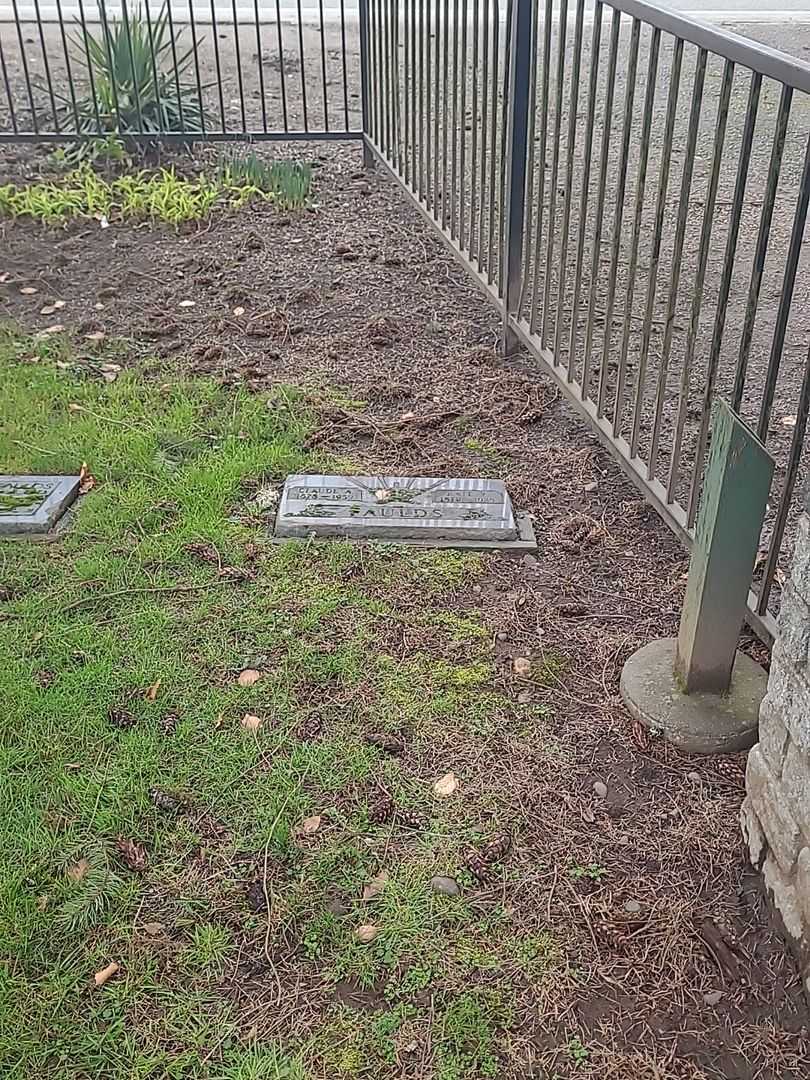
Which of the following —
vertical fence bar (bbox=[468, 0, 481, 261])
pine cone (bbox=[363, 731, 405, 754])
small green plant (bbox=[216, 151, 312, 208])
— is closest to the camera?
pine cone (bbox=[363, 731, 405, 754])

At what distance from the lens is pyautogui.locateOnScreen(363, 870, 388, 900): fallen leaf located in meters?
2.38

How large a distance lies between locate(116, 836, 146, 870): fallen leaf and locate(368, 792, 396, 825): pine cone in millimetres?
530

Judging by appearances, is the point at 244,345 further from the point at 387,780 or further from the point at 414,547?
the point at 387,780

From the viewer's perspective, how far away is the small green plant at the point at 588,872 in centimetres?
242

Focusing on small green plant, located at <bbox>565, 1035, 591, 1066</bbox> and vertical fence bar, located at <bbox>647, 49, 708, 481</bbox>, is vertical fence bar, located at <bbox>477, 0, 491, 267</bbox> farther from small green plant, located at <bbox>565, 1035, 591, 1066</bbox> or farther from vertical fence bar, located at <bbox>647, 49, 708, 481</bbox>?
small green plant, located at <bbox>565, 1035, 591, 1066</bbox>

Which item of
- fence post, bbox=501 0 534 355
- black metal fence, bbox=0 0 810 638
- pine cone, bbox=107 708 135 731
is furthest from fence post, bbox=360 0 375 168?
pine cone, bbox=107 708 135 731

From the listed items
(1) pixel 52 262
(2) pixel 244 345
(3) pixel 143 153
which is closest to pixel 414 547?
(2) pixel 244 345

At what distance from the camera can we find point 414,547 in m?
3.57

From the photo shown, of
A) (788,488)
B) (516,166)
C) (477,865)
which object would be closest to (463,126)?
(516,166)

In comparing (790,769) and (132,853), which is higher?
(790,769)

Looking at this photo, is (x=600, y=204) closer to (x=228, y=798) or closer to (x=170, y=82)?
(x=228, y=798)

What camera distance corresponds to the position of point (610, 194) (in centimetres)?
664

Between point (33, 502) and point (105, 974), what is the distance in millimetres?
1979

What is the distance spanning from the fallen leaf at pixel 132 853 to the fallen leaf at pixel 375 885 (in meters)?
0.51
